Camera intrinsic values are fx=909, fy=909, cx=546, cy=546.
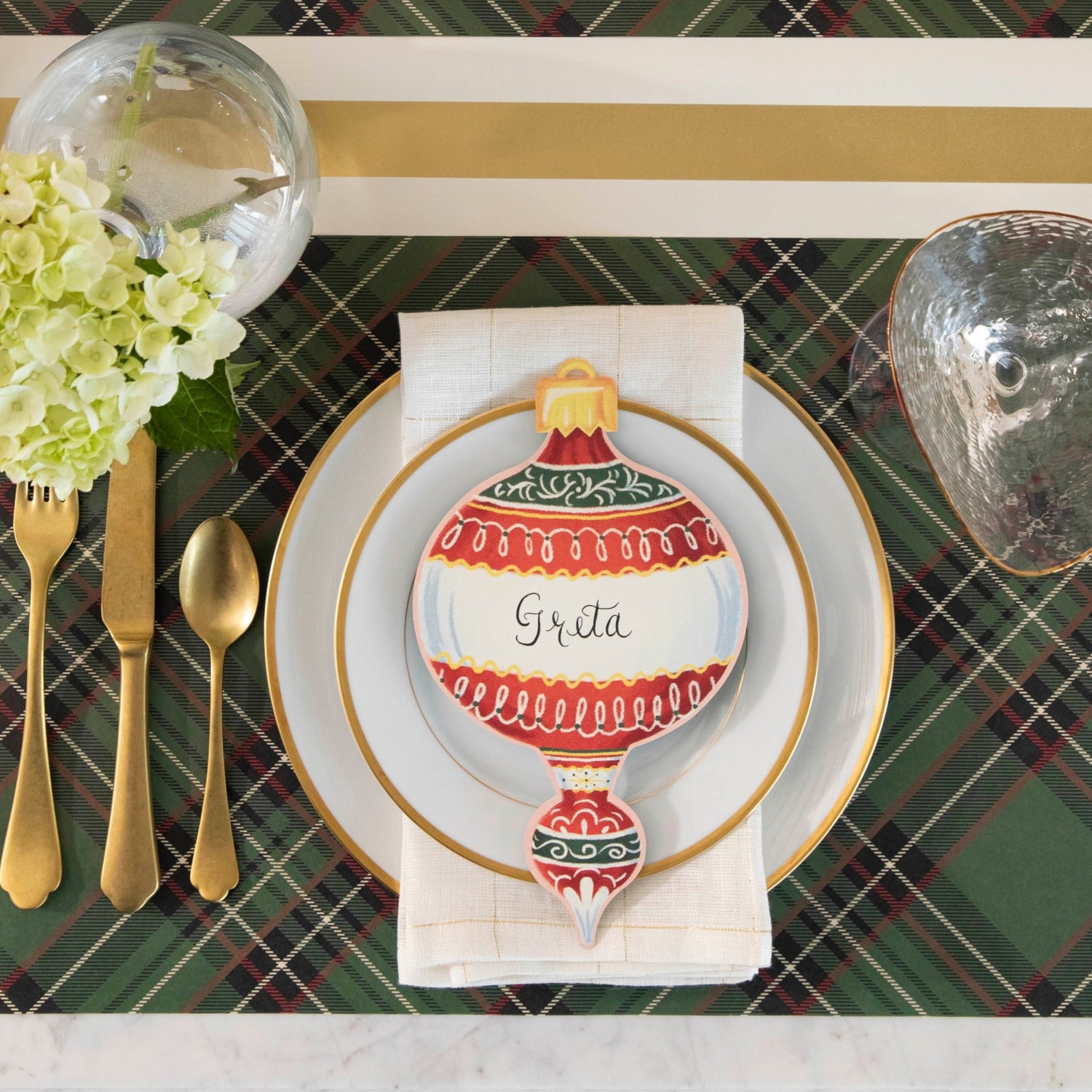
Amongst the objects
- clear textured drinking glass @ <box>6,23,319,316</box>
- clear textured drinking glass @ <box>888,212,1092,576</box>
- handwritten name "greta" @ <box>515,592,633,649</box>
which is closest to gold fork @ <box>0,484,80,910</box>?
clear textured drinking glass @ <box>6,23,319,316</box>

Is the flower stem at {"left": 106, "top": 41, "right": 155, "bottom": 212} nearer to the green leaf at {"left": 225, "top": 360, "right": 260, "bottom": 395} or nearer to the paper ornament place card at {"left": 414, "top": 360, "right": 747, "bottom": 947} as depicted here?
the green leaf at {"left": 225, "top": 360, "right": 260, "bottom": 395}

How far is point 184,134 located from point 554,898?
0.56 meters

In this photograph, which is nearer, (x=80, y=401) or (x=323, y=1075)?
(x=80, y=401)

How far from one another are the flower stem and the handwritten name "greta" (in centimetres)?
37

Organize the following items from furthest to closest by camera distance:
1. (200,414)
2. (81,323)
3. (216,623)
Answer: (216,623) < (200,414) < (81,323)

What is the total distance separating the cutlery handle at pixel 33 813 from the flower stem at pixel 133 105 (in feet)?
0.95

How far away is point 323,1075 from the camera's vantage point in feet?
2.18

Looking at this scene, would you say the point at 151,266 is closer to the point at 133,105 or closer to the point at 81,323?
the point at 81,323

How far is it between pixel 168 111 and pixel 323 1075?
0.68 m

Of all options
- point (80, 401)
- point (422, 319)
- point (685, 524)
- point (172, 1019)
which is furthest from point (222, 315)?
point (172, 1019)

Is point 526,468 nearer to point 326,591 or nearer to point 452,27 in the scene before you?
point 326,591

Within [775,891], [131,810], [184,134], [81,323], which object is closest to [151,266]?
[81,323]

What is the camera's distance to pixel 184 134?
591mm

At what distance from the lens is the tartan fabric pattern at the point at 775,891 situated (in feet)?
2.17
